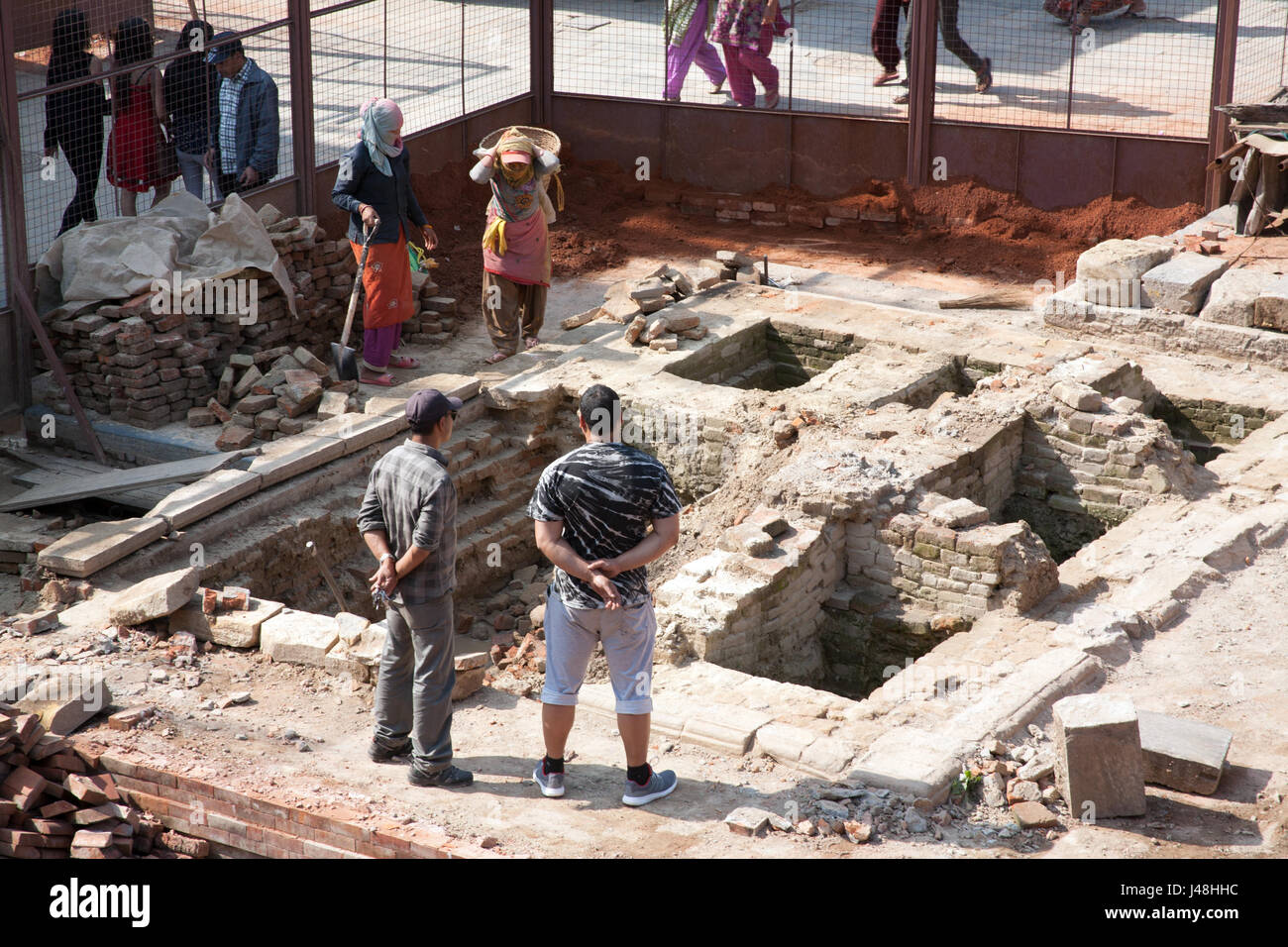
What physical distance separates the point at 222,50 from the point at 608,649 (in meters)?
7.71

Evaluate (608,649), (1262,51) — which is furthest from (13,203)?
(1262,51)

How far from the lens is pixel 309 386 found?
10617 mm

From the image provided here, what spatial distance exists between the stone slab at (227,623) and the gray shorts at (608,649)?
7.27 feet

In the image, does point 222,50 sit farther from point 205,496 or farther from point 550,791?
point 550,791

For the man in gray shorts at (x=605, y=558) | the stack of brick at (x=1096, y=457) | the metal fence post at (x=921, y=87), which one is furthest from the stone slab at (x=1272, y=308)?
the man in gray shorts at (x=605, y=558)

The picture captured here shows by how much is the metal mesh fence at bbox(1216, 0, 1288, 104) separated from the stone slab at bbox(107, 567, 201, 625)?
514 inches

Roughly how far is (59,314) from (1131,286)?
798 cm

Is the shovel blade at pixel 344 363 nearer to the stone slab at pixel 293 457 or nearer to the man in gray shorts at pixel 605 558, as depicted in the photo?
the stone slab at pixel 293 457

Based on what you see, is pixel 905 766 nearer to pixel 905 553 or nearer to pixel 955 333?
pixel 905 553

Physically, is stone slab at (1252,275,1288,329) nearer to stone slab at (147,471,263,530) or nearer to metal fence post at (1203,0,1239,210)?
metal fence post at (1203,0,1239,210)

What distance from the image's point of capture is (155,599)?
7770 mm

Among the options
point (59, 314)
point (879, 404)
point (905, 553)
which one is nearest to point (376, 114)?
point (59, 314)

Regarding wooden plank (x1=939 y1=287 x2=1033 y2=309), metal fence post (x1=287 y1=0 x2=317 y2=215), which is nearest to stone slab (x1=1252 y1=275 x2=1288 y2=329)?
wooden plank (x1=939 y1=287 x2=1033 y2=309)

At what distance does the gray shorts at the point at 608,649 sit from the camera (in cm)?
607
